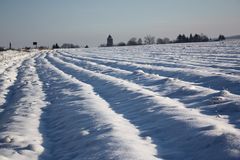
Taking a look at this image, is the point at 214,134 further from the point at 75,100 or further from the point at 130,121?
the point at 75,100

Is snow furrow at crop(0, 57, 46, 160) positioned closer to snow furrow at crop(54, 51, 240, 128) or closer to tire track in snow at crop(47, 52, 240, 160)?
tire track in snow at crop(47, 52, 240, 160)

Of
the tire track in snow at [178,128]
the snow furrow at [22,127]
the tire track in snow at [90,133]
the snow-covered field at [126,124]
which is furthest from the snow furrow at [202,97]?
the snow furrow at [22,127]

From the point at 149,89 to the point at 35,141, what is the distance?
3.45 meters

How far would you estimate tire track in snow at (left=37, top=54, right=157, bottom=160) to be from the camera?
3.48 metres

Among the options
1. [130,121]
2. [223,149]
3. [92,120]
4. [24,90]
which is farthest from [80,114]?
[24,90]

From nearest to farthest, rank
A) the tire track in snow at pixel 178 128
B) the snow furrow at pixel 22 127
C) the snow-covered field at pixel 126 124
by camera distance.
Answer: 1. the tire track in snow at pixel 178 128
2. the snow-covered field at pixel 126 124
3. the snow furrow at pixel 22 127

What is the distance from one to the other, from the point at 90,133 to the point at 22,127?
1.17 metres

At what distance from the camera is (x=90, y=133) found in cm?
423

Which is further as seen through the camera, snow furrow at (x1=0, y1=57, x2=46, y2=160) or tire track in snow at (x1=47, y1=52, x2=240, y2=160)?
snow furrow at (x1=0, y1=57, x2=46, y2=160)

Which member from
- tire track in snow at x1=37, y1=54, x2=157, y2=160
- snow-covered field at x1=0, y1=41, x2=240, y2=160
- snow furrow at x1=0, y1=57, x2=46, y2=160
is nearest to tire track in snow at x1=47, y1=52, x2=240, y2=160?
snow-covered field at x1=0, y1=41, x2=240, y2=160

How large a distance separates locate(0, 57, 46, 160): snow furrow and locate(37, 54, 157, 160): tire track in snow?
17 centimetres

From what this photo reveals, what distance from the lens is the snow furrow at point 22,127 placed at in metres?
3.82

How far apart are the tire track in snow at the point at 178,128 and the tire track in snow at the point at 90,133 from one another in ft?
0.55

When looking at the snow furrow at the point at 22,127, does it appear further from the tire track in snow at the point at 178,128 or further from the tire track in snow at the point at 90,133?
the tire track in snow at the point at 178,128
